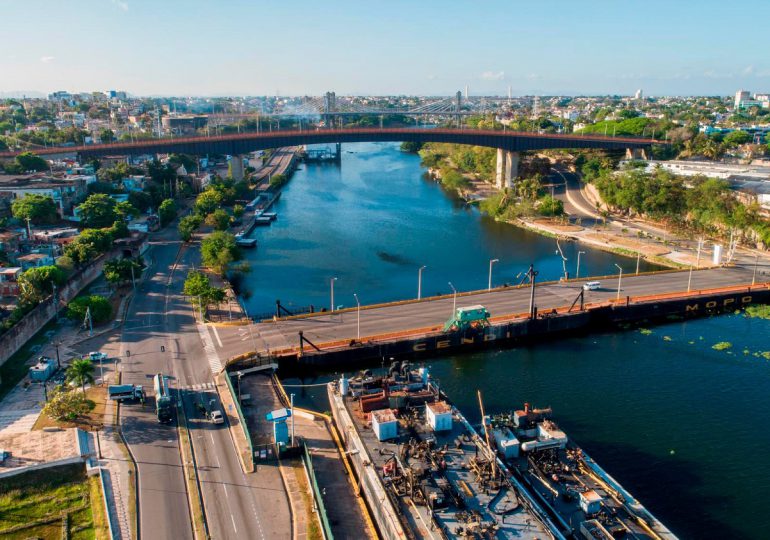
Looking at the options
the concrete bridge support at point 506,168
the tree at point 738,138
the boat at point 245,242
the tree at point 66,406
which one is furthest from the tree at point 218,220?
the tree at point 738,138

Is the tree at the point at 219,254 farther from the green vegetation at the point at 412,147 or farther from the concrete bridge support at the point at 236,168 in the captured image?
the green vegetation at the point at 412,147

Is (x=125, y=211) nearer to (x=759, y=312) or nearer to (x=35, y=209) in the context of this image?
(x=35, y=209)

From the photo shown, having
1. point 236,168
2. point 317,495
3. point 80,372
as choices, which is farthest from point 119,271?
point 236,168

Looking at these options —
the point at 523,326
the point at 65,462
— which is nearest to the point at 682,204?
the point at 523,326

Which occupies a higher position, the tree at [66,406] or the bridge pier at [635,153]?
the bridge pier at [635,153]

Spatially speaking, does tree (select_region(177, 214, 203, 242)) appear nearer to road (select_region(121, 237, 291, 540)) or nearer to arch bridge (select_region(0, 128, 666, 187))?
road (select_region(121, 237, 291, 540))

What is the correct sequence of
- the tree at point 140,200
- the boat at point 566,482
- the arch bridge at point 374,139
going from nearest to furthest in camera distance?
the boat at point 566,482 < the tree at point 140,200 < the arch bridge at point 374,139
